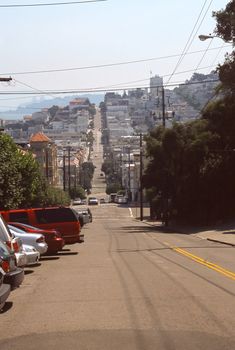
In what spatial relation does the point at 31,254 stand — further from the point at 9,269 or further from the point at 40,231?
the point at 9,269

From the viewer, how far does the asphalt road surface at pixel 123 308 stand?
30.1 ft

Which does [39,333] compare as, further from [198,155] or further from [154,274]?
[198,155]

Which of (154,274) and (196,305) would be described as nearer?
(196,305)

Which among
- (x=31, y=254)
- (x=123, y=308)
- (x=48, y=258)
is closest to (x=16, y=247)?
(x=123, y=308)

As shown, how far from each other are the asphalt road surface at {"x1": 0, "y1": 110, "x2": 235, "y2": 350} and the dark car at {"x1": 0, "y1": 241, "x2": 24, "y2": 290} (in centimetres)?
59

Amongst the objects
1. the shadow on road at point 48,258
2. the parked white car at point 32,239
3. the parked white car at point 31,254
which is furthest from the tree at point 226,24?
the parked white car at point 31,254

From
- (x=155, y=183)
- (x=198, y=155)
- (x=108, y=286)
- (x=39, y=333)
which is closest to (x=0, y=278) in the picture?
(x=39, y=333)

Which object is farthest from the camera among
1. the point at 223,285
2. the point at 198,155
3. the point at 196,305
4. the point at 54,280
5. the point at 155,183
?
the point at 155,183

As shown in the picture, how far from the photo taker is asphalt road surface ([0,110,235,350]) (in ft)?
30.1

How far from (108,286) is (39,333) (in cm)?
579

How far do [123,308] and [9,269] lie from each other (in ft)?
7.05

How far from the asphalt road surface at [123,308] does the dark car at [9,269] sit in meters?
0.59

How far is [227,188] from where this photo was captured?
55094 millimetres

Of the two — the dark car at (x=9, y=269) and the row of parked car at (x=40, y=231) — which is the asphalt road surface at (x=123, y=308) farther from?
the row of parked car at (x=40, y=231)
